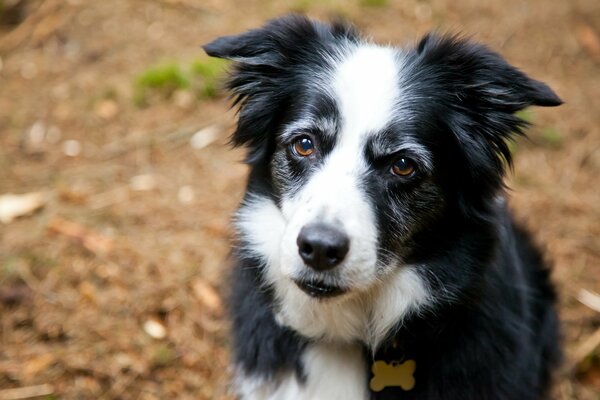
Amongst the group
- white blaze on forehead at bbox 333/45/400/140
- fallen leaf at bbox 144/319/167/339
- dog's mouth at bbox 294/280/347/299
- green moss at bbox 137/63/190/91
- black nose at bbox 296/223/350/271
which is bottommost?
fallen leaf at bbox 144/319/167/339

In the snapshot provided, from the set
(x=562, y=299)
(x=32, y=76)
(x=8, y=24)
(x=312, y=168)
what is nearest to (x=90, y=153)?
(x=32, y=76)

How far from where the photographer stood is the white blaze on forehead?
2754 mm

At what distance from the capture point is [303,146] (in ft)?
9.43

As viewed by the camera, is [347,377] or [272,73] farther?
[272,73]

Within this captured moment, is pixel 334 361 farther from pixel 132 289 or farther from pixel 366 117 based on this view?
pixel 132 289

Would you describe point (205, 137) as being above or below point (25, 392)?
above

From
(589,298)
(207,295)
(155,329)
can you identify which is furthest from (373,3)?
(155,329)

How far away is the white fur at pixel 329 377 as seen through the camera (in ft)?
9.53

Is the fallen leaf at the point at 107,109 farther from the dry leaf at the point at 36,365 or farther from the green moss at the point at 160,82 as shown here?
the dry leaf at the point at 36,365

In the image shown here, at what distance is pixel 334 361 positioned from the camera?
2.95 m

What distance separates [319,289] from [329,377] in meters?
0.49

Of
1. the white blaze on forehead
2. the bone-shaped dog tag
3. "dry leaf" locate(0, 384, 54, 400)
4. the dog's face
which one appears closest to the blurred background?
"dry leaf" locate(0, 384, 54, 400)

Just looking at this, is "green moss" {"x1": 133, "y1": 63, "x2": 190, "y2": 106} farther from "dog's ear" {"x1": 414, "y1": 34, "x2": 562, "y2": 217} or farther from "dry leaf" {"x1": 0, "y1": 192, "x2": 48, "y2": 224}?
"dog's ear" {"x1": 414, "y1": 34, "x2": 562, "y2": 217}

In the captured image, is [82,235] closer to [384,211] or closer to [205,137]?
[205,137]
